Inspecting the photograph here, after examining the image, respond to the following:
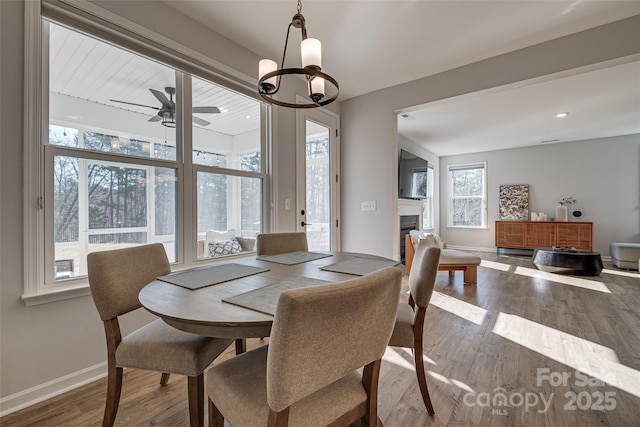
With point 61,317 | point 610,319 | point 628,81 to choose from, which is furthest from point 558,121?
point 61,317

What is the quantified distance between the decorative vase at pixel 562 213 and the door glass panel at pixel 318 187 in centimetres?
562

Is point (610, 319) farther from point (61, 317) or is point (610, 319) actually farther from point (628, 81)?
point (61, 317)

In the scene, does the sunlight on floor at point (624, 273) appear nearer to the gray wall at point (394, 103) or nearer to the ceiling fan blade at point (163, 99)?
the gray wall at point (394, 103)

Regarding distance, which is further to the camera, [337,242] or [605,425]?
[337,242]

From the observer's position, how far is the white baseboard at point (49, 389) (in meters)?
1.46

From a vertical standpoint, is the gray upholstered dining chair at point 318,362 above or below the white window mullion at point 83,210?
below

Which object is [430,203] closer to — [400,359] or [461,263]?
[461,263]

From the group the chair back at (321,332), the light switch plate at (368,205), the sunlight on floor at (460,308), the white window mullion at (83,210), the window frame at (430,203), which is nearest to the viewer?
the chair back at (321,332)

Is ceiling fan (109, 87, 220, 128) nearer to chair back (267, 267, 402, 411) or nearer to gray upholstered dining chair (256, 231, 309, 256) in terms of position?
gray upholstered dining chair (256, 231, 309, 256)

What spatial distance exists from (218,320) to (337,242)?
2999 mm

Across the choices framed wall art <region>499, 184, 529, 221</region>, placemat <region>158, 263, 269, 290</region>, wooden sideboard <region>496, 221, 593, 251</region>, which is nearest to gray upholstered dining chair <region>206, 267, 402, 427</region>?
placemat <region>158, 263, 269, 290</region>

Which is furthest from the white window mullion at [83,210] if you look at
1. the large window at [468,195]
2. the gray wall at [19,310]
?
the large window at [468,195]

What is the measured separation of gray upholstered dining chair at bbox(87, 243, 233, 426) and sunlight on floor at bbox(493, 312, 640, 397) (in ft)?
7.60

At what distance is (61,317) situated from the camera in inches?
64.7
